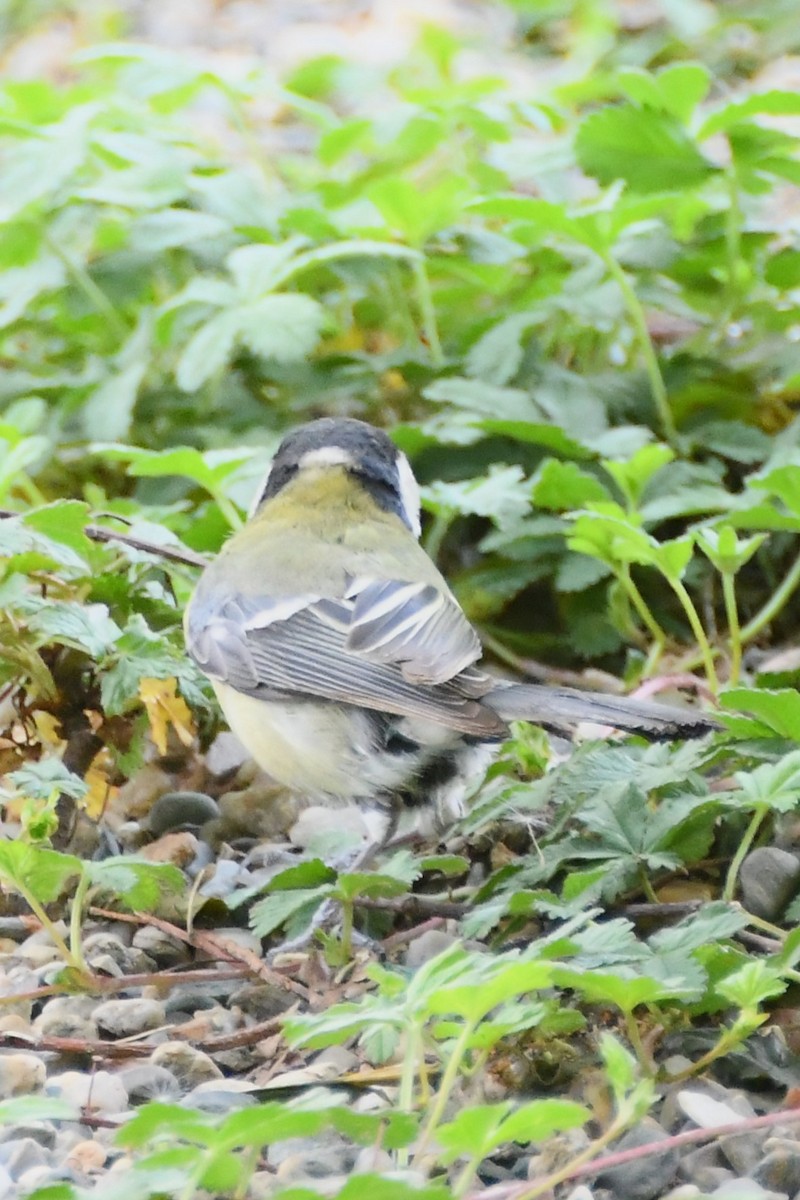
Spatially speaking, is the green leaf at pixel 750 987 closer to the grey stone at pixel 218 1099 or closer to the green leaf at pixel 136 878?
the grey stone at pixel 218 1099

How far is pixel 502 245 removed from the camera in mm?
3785

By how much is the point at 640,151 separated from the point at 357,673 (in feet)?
5.16

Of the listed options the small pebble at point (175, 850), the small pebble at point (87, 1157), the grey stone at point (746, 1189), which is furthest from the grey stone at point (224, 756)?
the grey stone at point (746, 1189)

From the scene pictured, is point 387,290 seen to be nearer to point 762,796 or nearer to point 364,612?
point 364,612

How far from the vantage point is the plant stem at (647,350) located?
340cm

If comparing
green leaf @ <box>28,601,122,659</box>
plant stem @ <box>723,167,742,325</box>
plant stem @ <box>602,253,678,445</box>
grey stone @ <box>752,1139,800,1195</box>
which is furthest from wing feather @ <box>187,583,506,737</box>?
plant stem @ <box>723,167,742,325</box>

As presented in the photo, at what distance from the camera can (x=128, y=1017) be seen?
2.21 metres

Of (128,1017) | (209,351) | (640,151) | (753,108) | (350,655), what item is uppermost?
(753,108)

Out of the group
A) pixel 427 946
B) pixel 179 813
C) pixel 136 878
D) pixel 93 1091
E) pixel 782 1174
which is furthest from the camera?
pixel 179 813

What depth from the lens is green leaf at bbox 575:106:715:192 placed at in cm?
339

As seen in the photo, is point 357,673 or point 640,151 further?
point 640,151

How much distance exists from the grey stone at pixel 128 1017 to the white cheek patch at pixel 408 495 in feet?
3.27

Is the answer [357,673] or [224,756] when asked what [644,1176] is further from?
[224,756]

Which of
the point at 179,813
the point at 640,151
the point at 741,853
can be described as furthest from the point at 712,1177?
the point at 640,151
